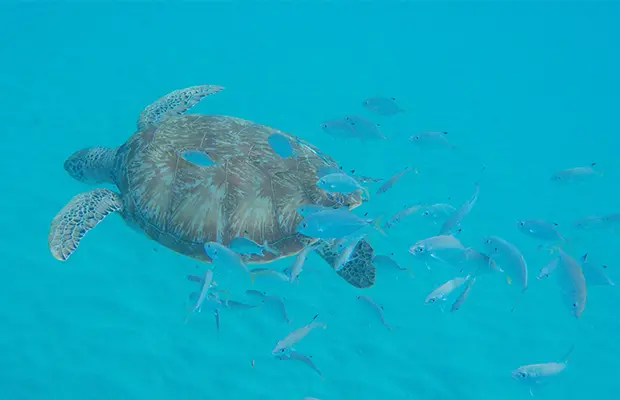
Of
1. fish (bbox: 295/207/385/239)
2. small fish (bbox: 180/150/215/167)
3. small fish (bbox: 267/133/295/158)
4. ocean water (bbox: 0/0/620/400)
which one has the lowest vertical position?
ocean water (bbox: 0/0/620/400)

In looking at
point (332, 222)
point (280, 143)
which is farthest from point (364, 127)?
point (332, 222)

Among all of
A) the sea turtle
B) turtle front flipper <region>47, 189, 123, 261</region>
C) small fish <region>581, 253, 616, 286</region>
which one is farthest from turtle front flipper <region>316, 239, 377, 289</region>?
turtle front flipper <region>47, 189, 123, 261</region>

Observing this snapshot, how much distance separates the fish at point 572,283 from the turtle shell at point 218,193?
72.8 inches

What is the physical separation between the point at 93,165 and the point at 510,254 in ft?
13.8

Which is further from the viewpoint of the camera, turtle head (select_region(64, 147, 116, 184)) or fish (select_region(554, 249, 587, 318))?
turtle head (select_region(64, 147, 116, 184))

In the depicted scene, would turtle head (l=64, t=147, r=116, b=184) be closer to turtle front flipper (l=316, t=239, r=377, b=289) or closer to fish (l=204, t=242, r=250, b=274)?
fish (l=204, t=242, r=250, b=274)

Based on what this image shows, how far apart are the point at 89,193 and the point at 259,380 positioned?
97.6 inches

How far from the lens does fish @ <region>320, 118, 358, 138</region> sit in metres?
3.99

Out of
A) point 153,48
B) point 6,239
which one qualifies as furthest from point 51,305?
point 153,48

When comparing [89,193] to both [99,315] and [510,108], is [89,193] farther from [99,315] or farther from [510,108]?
[510,108]

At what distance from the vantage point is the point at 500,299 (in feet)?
16.6

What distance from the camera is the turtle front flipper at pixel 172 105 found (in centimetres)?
523

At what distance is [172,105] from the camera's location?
5492 millimetres

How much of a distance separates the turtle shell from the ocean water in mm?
631
